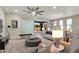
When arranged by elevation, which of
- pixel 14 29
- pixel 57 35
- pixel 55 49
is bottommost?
pixel 55 49

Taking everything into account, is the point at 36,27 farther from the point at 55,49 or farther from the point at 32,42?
the point at 55,49

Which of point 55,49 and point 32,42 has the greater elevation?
point 32,42

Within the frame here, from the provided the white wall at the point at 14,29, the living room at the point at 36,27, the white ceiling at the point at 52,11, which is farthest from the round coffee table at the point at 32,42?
the white ceiling at the point at 52,11

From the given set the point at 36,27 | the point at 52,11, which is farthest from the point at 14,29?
the point at 52,11

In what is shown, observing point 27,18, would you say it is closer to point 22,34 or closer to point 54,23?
point 22,34

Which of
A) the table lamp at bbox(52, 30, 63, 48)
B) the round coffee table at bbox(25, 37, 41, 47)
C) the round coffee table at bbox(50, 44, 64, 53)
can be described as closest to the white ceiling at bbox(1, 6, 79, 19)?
the table lamp at bbox(52, 30, 63, 48)

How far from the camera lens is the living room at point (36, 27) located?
232 centimetres

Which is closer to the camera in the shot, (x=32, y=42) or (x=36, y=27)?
(x=32, y=42)

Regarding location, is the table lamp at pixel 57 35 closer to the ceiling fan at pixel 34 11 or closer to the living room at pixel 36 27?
the living room at pixel 36 27

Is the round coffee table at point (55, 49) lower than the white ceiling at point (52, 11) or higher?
lower

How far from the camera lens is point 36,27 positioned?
2416 millimetres

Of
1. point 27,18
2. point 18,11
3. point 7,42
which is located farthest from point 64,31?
point 7,42

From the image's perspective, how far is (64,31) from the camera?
236cm
